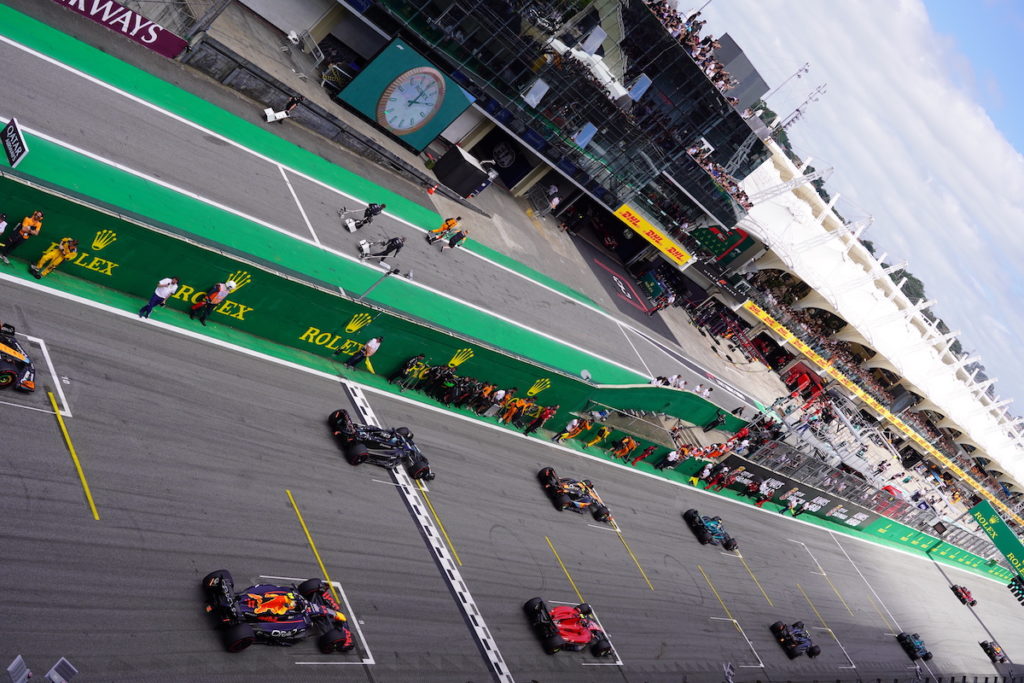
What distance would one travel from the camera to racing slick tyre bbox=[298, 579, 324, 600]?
17.3m

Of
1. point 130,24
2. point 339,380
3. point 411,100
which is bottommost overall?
point 339,380

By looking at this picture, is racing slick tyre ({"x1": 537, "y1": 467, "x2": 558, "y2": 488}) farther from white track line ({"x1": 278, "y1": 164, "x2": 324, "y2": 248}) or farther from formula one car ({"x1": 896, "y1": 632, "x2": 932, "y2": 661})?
formula one car ({"x1": 896, "y1": 632, "x2": 932, "y2": 661})

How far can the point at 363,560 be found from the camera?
1989cm

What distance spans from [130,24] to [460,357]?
16.2m

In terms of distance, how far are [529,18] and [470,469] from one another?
24511 millimetres

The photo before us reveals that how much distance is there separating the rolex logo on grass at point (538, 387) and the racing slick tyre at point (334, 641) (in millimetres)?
14956

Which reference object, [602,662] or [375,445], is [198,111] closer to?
[375,445]

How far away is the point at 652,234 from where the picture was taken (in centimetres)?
5166

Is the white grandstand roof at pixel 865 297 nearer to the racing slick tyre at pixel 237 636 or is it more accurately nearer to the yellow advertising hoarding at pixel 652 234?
the yellow advertising hoarding at pixel 652 234

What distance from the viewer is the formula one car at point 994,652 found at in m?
47.8

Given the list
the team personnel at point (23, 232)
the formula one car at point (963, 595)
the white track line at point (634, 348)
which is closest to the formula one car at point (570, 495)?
the white track line at point (634, 348)

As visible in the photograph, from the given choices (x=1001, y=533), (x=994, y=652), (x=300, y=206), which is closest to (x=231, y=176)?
(x=300, y=206)

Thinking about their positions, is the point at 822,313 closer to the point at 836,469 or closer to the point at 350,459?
the point at 836,469

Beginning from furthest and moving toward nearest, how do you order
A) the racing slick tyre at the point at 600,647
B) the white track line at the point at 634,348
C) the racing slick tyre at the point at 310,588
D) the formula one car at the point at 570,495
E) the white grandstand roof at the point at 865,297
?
the white grandstand roof at the point at 865,297, the white track line at the point at 634,348, the formula one car at the point at 570,495, the racing slick tyre at the point at 600,647, the racing slick tyre at the point at 310,588
